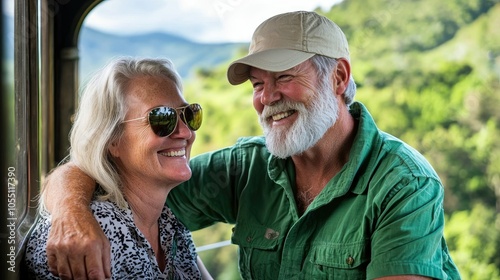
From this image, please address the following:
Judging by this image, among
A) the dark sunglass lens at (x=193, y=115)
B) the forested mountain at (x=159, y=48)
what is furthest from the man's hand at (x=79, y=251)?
the forested mountain at (x=159, y=48)

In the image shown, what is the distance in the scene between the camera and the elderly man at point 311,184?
2219 mm

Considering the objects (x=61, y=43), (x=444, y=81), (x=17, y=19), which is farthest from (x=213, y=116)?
(x=17, y=19)

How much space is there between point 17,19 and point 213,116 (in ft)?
21.2

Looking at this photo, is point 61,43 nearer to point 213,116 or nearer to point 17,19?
point 17,19

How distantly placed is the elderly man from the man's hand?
0.14 metres

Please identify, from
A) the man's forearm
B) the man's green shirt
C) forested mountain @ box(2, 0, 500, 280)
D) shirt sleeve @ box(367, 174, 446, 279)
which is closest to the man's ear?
the man's green shirt

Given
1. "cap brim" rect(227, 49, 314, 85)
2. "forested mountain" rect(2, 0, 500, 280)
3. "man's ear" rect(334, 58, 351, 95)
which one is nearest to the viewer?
"cap brim" rect(227, 49, 314, 85)

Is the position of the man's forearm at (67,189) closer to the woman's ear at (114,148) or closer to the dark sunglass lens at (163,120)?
the woman's ear at (114,148)

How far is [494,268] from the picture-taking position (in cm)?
829

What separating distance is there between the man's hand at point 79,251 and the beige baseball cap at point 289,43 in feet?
3.00

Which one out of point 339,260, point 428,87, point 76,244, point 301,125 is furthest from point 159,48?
point 76,244

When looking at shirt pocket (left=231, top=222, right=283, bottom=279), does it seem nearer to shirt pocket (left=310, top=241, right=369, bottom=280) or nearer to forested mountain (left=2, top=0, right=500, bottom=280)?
shirt pocket (left=310, top=241, right=369, bottom=280)

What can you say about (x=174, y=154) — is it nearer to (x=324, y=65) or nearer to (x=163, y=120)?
(x=163, y=120)

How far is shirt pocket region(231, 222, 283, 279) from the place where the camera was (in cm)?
257
